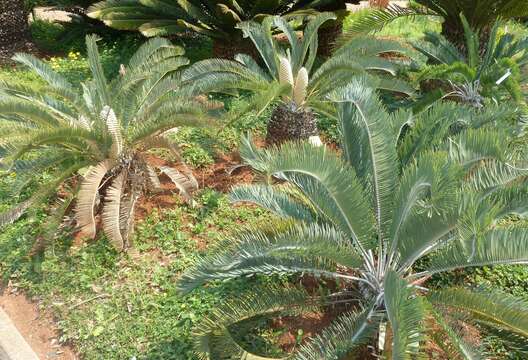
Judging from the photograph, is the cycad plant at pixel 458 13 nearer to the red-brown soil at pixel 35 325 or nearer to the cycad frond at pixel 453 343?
the cycad frond at pixel 453 343

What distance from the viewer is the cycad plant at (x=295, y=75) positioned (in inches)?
208

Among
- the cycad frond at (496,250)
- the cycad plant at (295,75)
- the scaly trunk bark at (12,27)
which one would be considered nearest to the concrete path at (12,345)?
the cycad plant at (295,75)

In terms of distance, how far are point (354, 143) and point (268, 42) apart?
87.3 inches

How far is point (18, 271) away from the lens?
15.0 ft

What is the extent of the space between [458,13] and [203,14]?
333 cm

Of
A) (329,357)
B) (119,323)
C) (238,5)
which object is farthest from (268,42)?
(329,357)

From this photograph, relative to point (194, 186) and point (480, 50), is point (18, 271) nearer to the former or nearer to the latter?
point (194, 186)

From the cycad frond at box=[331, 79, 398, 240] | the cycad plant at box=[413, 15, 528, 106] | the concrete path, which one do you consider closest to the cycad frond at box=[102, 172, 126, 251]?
the concrete path

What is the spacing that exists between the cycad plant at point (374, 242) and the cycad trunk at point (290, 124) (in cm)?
175

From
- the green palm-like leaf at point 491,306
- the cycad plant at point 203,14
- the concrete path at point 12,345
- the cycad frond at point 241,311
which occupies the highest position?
the cycad plant at point 203,14

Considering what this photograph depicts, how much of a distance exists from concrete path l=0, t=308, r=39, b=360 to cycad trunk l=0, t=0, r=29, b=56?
6800 millimetres

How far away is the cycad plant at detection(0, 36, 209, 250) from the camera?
4.42 m

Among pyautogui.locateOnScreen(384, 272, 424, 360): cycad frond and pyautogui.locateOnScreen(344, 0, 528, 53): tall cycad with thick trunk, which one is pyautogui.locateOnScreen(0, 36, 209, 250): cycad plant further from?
pyautogui.locateOnScreen(344, 0, 528, 53): tall cycad with thick trunk

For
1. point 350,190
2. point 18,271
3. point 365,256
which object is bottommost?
point 18,271
